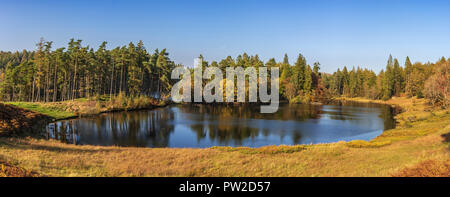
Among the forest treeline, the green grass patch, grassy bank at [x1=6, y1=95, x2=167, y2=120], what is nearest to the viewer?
the green grass patch

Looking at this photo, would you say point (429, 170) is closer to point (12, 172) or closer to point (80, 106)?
point (12, 172)

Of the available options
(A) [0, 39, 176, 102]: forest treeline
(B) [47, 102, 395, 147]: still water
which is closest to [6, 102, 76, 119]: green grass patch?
(B) [47, 102, 395, 147]: still water

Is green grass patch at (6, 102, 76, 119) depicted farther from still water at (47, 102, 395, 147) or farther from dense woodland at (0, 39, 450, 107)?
dense woodland at (0, 39, 450, 107)

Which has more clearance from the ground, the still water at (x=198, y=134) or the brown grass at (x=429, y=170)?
the brown grass at (x=429, y=170)

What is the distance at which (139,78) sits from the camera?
9200 cm

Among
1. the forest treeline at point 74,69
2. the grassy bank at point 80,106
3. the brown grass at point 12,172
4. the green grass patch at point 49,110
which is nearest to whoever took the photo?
the brown grass at point 12,172

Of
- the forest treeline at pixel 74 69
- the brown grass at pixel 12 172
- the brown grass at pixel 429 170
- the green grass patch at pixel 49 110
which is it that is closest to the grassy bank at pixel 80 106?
the green grass patch at pixel 49 110

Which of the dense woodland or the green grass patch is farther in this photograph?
the dense woodland

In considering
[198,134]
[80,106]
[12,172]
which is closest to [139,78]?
[80,106]

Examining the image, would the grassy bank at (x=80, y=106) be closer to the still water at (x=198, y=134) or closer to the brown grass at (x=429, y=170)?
the still water at (x=198, y=134)

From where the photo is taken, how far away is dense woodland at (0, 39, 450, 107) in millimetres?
69188

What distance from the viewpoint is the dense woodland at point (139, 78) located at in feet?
227
